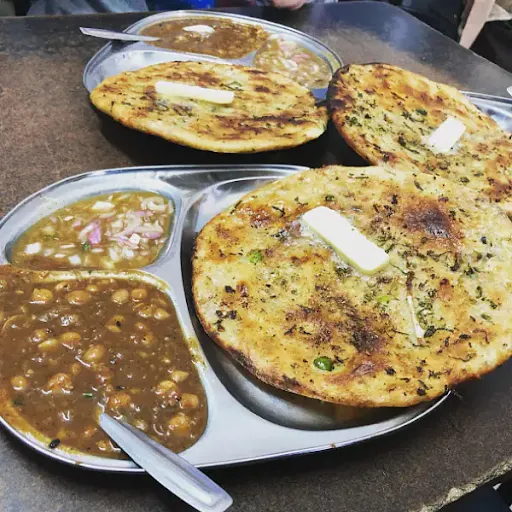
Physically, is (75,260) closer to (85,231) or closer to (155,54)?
(85,231)

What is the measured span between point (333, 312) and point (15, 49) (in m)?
3.26

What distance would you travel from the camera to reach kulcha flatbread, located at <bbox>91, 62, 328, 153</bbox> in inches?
115

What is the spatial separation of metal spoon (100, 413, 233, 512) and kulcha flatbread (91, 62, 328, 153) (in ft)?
5.28

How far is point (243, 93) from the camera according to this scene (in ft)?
11.5

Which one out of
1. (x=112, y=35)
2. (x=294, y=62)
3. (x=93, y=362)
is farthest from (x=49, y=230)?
(x=294, y=62)

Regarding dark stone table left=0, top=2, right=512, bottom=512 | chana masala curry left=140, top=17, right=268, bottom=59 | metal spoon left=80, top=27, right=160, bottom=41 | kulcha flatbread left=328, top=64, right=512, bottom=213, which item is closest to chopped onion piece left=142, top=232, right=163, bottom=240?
dark stone table left=0, top=2, right=512, bottom=512

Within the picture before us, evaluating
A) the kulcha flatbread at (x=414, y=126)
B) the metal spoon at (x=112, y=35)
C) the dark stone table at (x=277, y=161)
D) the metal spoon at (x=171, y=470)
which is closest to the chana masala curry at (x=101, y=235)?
the dark stone table at (x=277, y=161)

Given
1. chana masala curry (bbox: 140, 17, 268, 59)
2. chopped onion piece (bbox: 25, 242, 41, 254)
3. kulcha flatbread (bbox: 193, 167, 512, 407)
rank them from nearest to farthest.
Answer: kulcha flatbread (bbox: 193, 167, 512, 407)
chopped onion piece (bbox: 25, 242, 41, 254)
chana masala curry (bbox: 140, 17, 268, 59)

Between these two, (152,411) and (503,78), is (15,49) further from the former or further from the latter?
(503,78)

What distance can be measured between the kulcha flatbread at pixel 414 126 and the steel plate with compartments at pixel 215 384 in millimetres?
712

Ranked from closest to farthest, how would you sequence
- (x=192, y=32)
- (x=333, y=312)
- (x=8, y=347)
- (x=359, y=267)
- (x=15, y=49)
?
(x=8, y=347) < (x=333, y=312) < (x=359, y=267) < (x=15, y=49) < (x=192, y=32)

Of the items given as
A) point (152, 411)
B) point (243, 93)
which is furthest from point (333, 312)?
point (243, 93)

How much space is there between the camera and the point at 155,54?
13.3 feet

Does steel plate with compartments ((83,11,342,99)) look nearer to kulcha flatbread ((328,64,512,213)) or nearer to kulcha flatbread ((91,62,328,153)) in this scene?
kulcha flatbread ((91,62,328,153))
